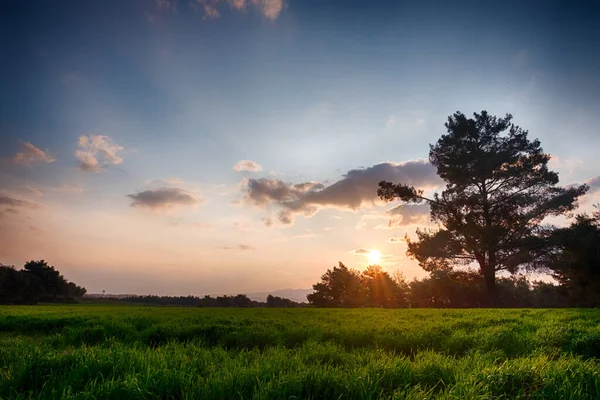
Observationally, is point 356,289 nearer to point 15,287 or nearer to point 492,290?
point 492,290

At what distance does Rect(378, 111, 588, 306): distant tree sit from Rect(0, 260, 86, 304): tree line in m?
96.9

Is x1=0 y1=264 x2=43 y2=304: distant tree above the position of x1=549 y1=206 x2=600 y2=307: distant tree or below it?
below

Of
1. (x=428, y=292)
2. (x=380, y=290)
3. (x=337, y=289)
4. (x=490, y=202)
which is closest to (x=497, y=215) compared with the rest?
(x=490, y=202)

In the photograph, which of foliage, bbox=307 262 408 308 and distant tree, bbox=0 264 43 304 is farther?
distant tree, bbox=0 264 43 304

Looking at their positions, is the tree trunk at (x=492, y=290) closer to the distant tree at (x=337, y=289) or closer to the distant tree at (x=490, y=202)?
the distant tree at (x=490, y=202)

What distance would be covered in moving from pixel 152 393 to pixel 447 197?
112 ft

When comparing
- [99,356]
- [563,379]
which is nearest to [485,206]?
[563,379]

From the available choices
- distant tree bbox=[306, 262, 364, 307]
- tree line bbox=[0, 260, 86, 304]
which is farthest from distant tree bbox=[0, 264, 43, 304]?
distant tree bbox=[306, 262, 364, 307]

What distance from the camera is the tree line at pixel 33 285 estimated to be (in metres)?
82.9

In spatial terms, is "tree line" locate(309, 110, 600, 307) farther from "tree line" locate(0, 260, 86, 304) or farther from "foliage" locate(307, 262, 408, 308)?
"tree line" locate(0, 260, 86, 304)

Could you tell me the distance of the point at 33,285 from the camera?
88812 mm

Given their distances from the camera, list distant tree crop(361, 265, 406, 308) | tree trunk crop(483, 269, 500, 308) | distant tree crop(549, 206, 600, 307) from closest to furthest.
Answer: distant tree crop(549, 206, 600, 307)
tree trunk crop(483, 269, 500, 308)
distant tree crop(361, 265, 406, 308)

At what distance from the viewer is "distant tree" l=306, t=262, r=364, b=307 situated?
3268 inches

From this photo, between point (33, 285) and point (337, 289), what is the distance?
3199 inches
